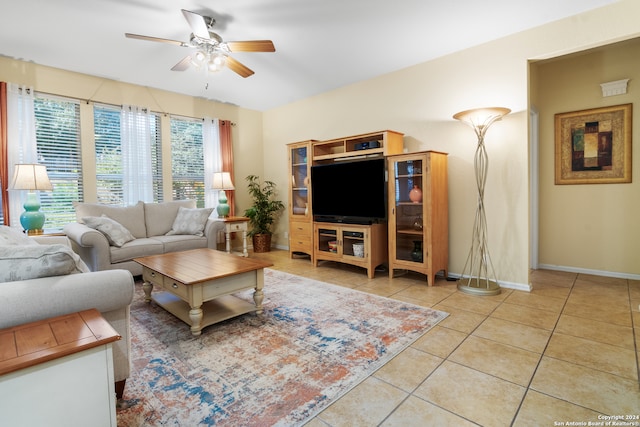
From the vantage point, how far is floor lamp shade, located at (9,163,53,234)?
3342 millimetres

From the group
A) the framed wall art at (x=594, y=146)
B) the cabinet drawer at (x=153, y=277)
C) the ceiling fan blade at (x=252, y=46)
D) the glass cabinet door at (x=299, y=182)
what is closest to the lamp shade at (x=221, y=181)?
the glass cabinet door at (x=299, y=182)

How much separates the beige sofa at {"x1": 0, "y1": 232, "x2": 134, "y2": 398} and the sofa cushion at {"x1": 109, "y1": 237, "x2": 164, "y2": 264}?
7.16 feet

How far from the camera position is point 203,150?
5.36 meters

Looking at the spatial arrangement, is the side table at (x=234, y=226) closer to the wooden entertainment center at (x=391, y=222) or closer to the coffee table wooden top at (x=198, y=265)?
the wooden entertainment center at (x=391, y=222)

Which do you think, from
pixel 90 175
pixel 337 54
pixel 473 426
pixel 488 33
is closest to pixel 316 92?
pixel 337 54

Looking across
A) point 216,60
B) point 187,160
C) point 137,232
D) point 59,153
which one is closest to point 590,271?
point 216,60

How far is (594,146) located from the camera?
3.77 metres

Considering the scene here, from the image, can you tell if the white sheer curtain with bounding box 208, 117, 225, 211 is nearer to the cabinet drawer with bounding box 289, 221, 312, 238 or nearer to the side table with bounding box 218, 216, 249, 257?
the side table with bounding box 218, 216, 249, 257

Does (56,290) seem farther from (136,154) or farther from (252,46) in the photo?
(136,154)

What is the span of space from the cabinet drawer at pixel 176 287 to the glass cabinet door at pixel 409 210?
2407mm

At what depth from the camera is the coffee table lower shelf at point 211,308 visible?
2506mm

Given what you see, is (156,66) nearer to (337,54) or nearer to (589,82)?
(337,54)

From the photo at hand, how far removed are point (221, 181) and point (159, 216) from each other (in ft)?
3.59

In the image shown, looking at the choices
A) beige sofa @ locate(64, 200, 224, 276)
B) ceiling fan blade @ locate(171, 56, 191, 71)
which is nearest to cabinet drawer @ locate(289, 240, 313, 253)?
beige sofa @ locate(64, 200, 224, 276)
